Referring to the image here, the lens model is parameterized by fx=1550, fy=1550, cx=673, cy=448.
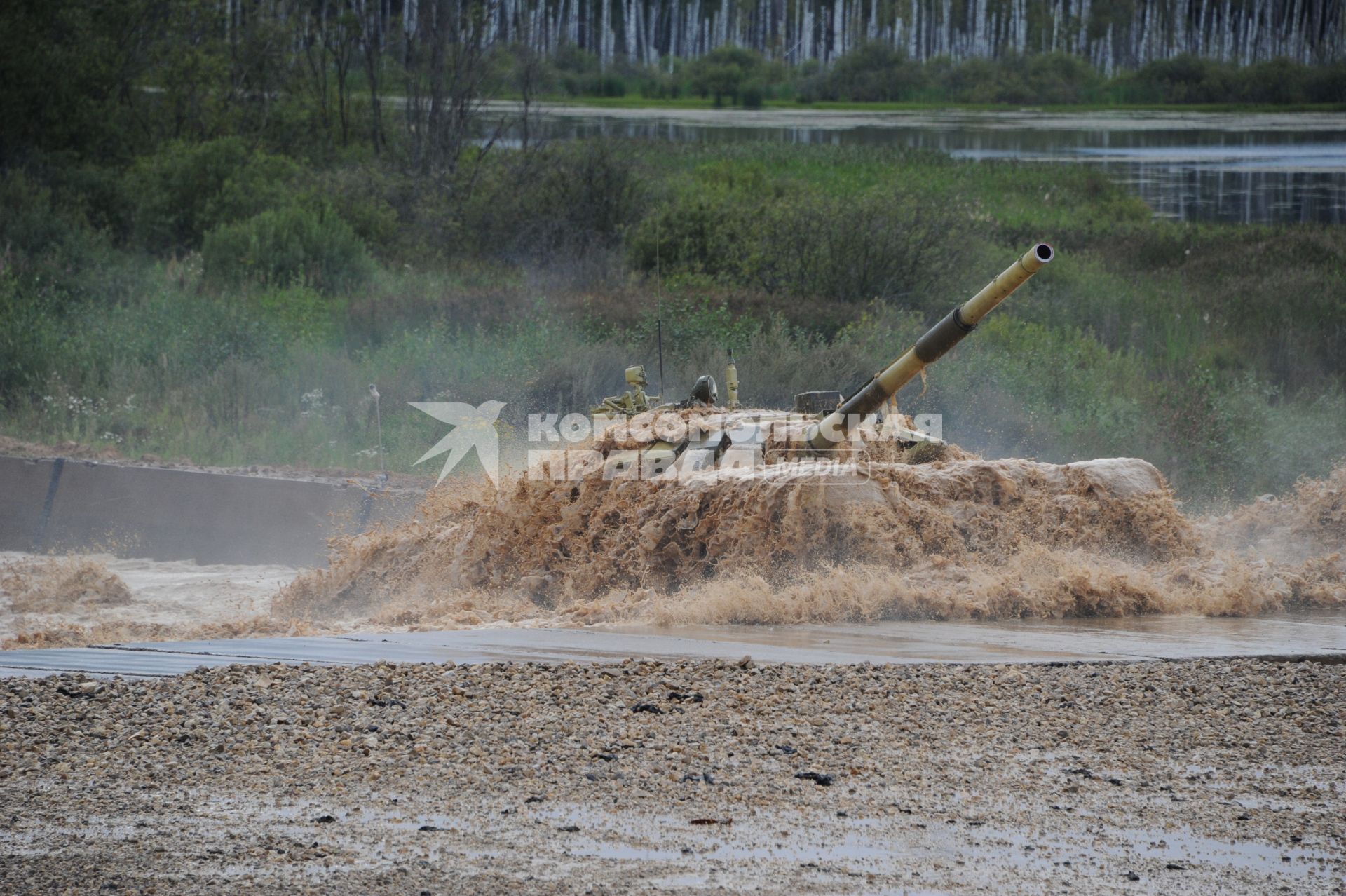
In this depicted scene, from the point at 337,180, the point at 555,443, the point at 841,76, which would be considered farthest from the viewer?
the point at 841,76

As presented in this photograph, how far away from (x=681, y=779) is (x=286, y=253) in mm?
20803

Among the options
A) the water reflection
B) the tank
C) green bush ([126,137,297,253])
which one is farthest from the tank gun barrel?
the water reflection

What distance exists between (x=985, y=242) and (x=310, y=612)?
57.6ft

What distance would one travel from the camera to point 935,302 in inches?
942

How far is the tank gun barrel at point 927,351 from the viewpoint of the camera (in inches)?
398

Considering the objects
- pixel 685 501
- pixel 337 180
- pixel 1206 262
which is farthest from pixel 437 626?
pixel 337 180

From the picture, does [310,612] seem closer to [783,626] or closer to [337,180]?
[783,626]

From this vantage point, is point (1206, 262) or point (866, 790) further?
point (1206, 262)

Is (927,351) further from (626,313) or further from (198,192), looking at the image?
(198,192)

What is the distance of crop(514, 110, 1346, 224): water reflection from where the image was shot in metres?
31.6

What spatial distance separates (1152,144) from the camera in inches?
1713

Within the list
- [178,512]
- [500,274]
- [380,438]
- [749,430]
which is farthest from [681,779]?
[500,274]

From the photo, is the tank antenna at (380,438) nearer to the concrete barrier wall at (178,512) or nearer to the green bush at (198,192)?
the concrete barrier wall at (178,512)

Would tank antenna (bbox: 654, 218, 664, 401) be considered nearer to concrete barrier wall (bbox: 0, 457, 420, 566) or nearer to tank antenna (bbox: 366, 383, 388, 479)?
concrete barrier wall (bbox: 0, 457, 420, 566)
